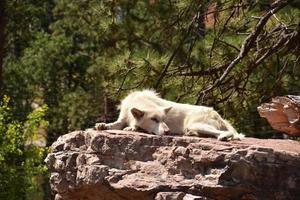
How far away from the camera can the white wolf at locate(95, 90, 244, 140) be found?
673cm

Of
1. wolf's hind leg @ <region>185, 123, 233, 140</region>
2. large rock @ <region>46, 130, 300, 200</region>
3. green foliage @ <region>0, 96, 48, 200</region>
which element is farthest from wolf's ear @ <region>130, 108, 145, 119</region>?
green foliage @ <region>0, 96, 48, 200</region>

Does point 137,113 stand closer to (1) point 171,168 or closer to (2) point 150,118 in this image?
(2) point 150,118

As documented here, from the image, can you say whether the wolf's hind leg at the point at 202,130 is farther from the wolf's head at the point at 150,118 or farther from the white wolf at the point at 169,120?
the wolf's head at the point at 150,118

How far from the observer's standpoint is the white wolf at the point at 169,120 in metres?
6.73

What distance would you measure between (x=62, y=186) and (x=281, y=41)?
3.47 metres

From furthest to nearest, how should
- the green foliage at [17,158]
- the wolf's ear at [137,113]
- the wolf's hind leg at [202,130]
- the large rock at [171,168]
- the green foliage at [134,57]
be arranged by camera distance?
the green foliage at [17,158] → the green foliage at [134,57] → the wolf's ear at [137,113] → the wolf's hind leg at [202,130] → the large rock at [171,168]

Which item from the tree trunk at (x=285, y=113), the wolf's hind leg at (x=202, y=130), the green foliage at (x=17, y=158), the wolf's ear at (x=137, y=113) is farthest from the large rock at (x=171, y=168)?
the green foliage at (x=17, y=158)

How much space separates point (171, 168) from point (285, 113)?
1.46 meters

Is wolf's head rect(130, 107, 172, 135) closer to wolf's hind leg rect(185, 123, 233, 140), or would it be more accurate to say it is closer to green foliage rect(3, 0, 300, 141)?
wolf's hind leg rect(185, 123, 233, 140)

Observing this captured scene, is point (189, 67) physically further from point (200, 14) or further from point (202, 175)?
point (202, 175)

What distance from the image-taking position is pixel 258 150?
5879 mm

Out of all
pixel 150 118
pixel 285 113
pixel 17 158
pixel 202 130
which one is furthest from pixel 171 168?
pixel 17 158

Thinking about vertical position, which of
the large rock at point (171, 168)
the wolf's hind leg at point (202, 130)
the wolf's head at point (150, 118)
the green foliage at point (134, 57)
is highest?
the green foliage at point (134, 57)

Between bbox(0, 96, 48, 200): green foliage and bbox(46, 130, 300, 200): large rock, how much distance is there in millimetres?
3725
